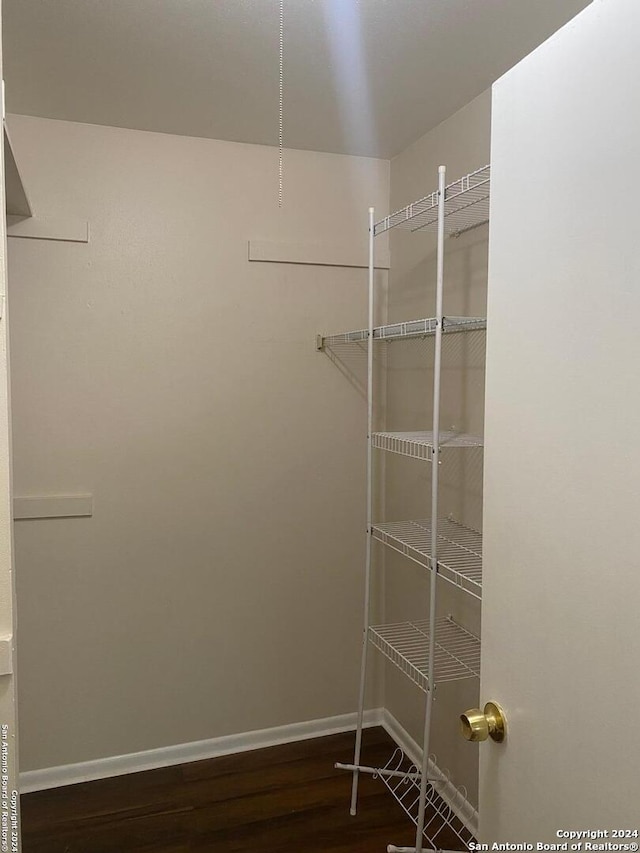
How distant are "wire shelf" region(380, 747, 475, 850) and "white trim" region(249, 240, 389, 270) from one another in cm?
199

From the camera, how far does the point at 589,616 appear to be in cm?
83

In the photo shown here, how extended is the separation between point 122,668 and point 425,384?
1620 mm

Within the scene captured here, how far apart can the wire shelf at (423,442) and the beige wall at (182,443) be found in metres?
0.49

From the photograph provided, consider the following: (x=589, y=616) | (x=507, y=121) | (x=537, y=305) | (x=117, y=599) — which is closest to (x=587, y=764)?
(x=589, y=616)

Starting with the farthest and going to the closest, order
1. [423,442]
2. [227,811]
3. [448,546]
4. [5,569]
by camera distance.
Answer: [227,811] < [448,546] < [423,442] < [5,569]

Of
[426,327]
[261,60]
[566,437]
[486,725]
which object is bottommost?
[486,725]

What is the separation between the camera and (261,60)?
5.95ft

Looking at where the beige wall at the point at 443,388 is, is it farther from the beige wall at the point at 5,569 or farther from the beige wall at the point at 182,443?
the beige wall at the point at 5,569

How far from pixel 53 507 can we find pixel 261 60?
1658mm

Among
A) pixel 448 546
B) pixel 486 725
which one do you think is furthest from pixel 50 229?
pixel 486 725

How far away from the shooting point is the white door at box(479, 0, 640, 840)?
768 millimetres

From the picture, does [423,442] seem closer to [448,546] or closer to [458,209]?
[448,546]

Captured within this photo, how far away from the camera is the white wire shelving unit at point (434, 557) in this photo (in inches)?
72.2

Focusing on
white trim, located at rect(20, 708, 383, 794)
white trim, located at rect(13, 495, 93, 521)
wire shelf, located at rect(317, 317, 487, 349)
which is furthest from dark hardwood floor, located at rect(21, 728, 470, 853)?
wire shelf, located at rect(317, 317, 487, 349)
